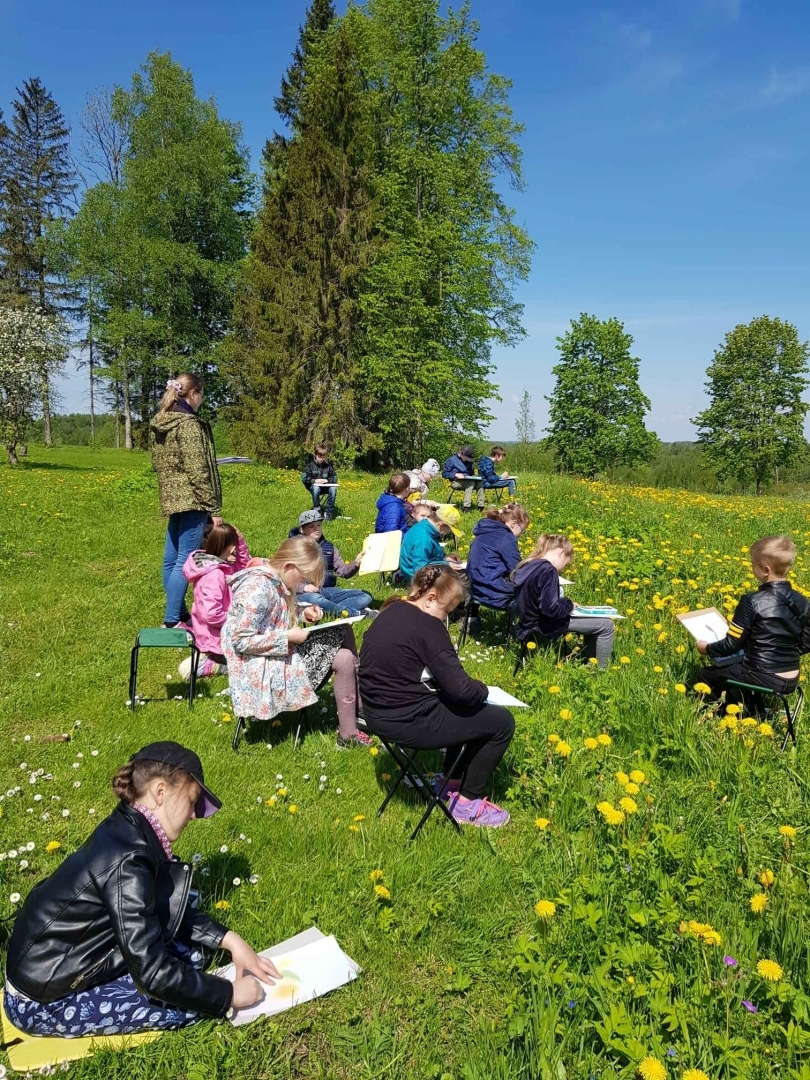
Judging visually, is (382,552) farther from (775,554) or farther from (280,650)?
(775,554)

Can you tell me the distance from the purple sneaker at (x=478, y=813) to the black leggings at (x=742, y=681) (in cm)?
201

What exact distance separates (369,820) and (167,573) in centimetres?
363

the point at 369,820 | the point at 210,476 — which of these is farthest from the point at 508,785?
the point at 210,476

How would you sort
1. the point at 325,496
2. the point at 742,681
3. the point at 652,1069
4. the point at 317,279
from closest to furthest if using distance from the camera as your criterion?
the point at 652,1069 → the point at 742,681 → the point at 325,496 → the point at 317,279

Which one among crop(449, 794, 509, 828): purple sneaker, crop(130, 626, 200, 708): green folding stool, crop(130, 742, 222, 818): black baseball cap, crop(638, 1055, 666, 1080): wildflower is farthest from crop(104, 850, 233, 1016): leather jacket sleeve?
crop(130, 626, 200, 708): green folding stool

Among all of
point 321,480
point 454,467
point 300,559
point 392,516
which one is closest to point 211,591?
point 300,559

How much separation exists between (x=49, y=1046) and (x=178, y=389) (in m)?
4.91

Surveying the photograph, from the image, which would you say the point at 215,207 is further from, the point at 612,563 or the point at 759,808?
the point at 759,808

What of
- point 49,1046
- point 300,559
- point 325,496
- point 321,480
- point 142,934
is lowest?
point 49,1046

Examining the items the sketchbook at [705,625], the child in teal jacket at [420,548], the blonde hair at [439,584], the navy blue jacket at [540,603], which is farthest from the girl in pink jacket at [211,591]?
the sketchbook at [705,625]

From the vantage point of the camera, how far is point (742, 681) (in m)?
4.45

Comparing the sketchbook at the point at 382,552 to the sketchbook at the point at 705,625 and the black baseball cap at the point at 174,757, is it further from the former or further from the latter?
the black baseball cap at the point at 174,757

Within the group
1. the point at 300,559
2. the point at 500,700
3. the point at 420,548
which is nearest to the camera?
the point at 500,700

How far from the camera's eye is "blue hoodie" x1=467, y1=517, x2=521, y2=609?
6285 mm
